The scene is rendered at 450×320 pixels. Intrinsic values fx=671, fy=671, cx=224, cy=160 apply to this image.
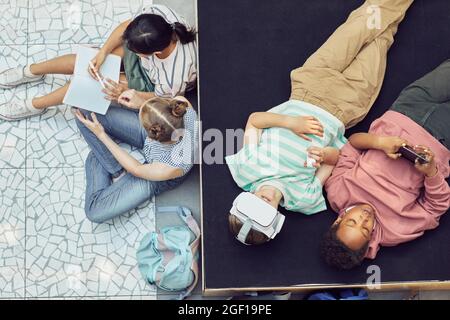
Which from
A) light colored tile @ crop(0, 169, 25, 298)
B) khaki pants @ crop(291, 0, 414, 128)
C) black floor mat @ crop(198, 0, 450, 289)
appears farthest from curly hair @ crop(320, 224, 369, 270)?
light colored tile @ crop(0, 169, 25, 298)

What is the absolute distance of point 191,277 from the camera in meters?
3.37

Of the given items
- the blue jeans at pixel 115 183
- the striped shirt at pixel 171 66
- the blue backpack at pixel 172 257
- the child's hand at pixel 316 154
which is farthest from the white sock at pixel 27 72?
the child's hand at pixel 316 154

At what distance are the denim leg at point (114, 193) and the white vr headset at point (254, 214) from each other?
23.3 inches

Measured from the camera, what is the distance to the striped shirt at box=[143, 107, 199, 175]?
3.27 metres

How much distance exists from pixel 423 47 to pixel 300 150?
2.83 feet

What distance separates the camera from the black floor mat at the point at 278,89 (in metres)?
3.21

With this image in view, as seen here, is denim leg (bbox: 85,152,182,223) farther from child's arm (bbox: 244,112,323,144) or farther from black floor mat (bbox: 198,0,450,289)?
child's arm (bbox: 244,112,323,144)

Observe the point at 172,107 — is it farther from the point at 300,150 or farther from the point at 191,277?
the point at 191,277

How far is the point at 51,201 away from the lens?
11.8 feet

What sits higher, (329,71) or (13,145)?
(329,71)

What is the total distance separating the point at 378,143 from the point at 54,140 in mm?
1721

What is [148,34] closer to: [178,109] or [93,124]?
[178,109]

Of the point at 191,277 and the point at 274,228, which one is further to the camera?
the point at 191,277

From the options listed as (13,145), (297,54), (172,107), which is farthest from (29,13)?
(297,54)
